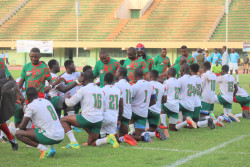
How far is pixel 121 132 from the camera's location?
9.87m

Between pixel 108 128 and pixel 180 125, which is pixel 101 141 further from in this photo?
pixel 180 125


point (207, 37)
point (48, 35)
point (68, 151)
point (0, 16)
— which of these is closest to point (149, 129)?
point (68, 151)

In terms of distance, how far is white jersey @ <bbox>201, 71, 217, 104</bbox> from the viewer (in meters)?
12.8

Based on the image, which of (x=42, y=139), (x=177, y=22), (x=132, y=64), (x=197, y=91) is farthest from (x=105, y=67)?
(x=177, y=22)

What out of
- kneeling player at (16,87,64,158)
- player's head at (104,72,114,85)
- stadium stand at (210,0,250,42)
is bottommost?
kneeling player at (16,87,64,158)

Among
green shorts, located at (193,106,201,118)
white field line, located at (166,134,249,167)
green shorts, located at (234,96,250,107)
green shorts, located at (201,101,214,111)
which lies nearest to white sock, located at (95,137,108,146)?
white field line, located at (166,134,249,167)

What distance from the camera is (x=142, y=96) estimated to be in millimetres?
9945

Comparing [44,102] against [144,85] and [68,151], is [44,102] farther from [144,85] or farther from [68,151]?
[144,85]

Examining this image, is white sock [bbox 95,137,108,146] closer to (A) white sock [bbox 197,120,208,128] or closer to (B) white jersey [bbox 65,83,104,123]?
(B) white jersey [bbox 65,83,104,123]

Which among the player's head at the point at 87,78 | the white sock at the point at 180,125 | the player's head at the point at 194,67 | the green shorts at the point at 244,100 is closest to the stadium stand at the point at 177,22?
the green shorts at the point at 244,100

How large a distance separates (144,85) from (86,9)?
165ft

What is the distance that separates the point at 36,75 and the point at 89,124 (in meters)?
1.75

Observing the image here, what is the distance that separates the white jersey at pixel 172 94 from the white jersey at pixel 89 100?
9.71ft

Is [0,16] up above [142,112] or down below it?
above
